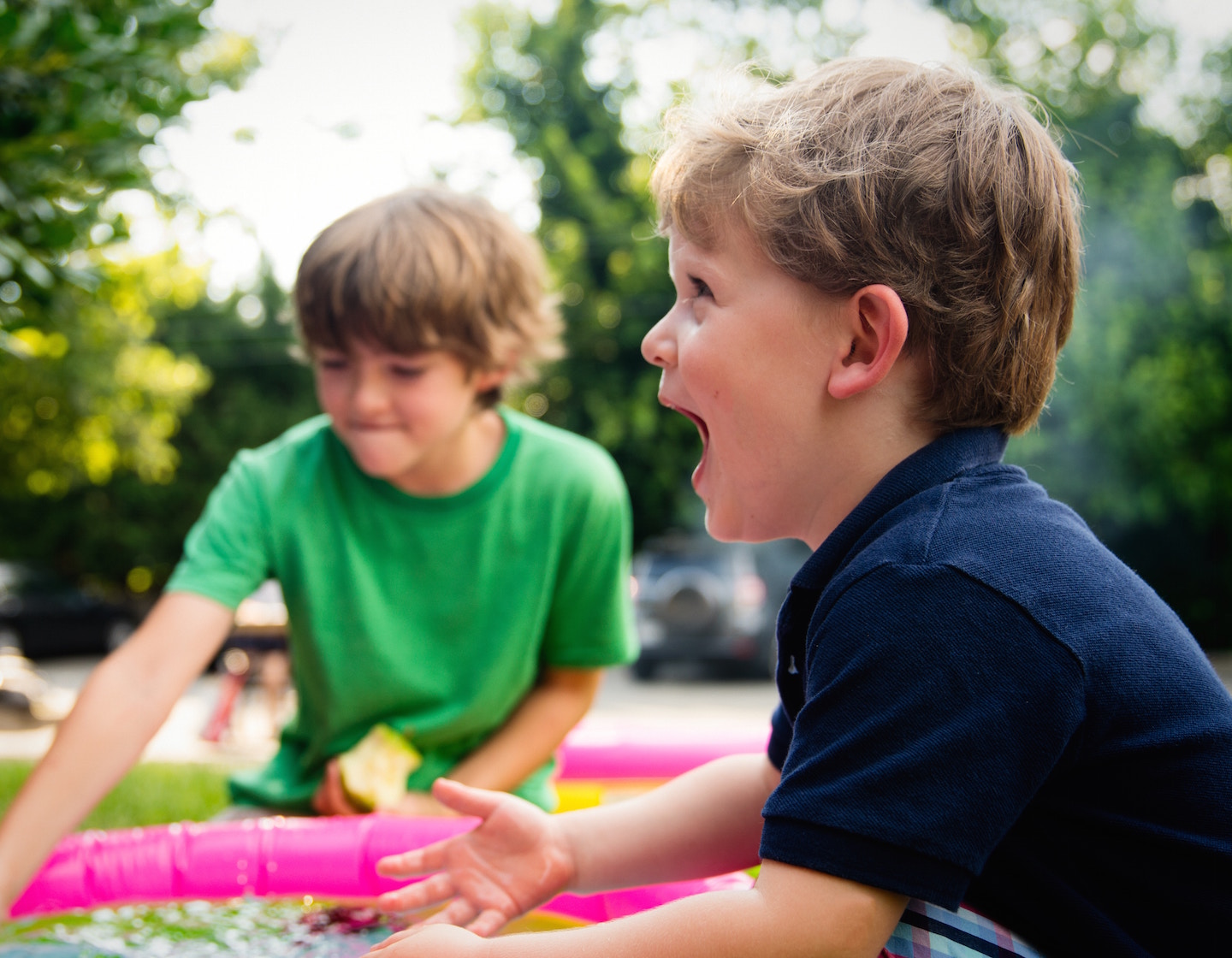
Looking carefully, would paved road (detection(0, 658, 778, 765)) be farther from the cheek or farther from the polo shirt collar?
the polo shirt collar

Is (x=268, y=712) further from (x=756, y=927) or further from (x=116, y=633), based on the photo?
(x=756, y=927)

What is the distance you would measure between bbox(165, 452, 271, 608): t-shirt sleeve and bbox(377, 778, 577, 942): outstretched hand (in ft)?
2.56

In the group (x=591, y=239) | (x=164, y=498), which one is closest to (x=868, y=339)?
(x=591, y=239)

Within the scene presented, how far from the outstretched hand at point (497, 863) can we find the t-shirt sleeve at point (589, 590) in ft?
2.90

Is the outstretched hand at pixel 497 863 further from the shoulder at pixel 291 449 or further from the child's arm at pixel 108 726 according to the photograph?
the shoulder at pixel 291 449

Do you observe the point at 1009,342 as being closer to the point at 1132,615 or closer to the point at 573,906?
the point at 1132,615

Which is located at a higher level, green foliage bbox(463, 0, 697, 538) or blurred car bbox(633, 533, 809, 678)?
green foliage bbox(463, 0, 697, 538)

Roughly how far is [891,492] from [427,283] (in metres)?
1.24

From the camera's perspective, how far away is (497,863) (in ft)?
4.45

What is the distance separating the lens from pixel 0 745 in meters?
7.15

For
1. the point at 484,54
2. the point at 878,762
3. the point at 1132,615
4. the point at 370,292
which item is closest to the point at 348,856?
the point at 370,292

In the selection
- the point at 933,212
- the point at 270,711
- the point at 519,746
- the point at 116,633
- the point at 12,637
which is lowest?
the point at 116,633

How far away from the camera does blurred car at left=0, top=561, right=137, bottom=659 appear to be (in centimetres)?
1334

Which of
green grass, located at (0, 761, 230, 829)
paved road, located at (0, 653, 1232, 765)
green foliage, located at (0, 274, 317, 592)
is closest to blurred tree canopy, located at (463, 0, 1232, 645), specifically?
paved road, located at (0, 653, 1232, 765)
